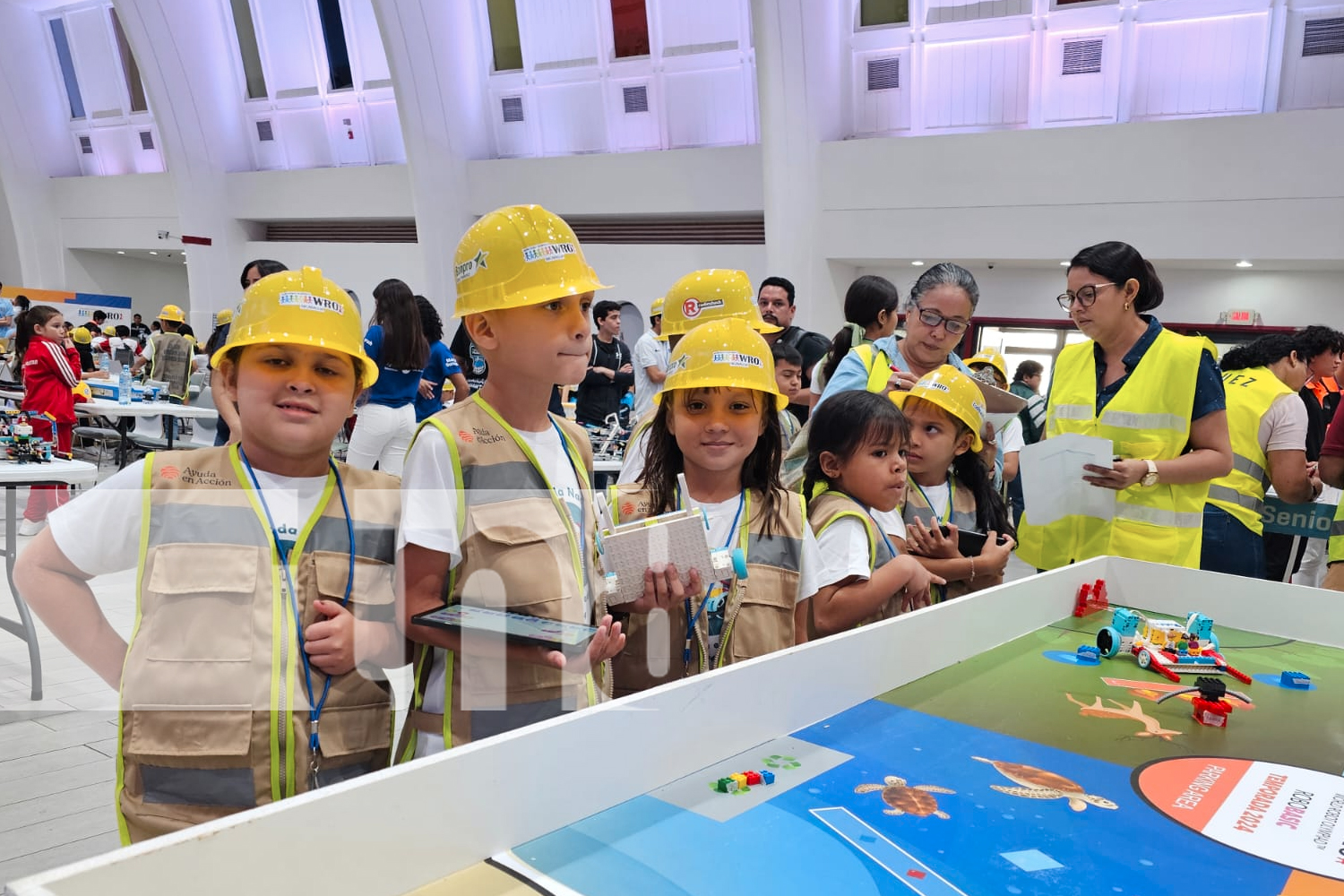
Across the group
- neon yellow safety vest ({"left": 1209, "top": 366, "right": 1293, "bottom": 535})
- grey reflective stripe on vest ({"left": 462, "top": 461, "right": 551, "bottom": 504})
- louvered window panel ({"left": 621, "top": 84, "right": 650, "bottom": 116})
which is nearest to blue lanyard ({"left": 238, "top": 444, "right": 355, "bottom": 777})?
grey reflective stripe on vest ({"left": 462, "top": 461, "right": 551, "bottom": 504})

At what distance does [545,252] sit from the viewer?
65.5 inches

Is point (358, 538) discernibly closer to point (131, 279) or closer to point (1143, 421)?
point (1143, 421)

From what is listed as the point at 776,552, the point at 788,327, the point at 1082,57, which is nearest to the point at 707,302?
the point at 776,552

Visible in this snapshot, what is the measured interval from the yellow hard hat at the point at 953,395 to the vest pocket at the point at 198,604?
175cm

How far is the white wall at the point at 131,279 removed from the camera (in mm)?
19172

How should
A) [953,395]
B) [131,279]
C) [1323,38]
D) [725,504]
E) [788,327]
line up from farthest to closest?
[131,279] < [1323,38] < [788,327] < [953,395] < [725,504]

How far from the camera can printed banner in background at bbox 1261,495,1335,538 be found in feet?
15.2

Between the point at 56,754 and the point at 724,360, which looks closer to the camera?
the point at 724,360

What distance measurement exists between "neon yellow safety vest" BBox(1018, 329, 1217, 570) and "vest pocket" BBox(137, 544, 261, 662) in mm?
Result: 2407

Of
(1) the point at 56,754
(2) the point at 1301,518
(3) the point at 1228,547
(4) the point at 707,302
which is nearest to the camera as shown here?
(1) the point at 56,754

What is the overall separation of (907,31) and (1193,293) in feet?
13.5

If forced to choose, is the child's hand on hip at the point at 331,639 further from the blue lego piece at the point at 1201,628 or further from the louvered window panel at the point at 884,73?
the louvered window panel at the point at 884,73

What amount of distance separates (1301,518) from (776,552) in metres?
3.91

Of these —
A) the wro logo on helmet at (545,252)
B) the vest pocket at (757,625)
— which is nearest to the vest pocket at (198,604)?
the wro logo on helmet at (545,252)
